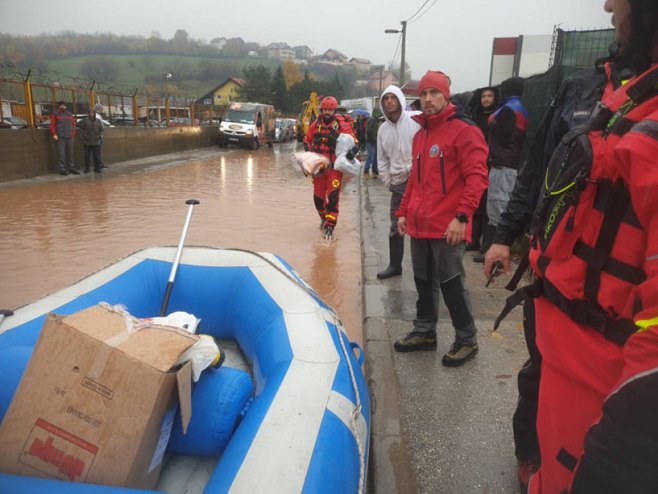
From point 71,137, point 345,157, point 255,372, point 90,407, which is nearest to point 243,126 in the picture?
point 71,137

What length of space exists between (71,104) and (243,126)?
10.8 meters

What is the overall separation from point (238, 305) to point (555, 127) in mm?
2078

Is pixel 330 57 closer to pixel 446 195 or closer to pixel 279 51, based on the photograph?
pixel 279 51

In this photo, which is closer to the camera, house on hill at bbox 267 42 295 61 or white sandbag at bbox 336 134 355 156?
white sandbag at bbox 336 134 355 156

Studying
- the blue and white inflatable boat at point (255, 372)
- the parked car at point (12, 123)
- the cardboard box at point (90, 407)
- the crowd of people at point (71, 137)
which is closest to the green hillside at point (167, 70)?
the crowd of people at point (71, 137)

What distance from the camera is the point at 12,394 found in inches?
75.8

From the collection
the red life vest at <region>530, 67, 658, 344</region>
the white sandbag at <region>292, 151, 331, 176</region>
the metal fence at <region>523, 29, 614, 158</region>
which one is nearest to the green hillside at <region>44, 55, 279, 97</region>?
the white sandbag at <region>292, 151, 331, 176</region>

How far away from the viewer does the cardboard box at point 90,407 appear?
1.68m

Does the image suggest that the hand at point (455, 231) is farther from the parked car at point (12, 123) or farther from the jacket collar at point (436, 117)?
the parked car at point (12, 123)

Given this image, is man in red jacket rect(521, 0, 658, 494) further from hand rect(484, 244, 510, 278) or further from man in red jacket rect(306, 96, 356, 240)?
man in red jacket rect(306, 96, 356, 240)

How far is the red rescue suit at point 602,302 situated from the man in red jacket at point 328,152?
524cm

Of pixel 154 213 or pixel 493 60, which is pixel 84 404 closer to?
pixel 154 213

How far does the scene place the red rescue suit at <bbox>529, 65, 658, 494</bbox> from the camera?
88 cm

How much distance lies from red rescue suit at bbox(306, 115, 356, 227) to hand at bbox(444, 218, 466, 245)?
3.93m
